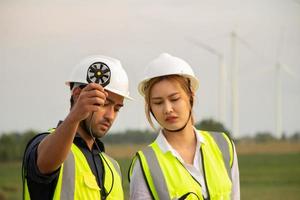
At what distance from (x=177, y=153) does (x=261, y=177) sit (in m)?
50.6

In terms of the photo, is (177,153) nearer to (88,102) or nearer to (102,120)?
(102,120)

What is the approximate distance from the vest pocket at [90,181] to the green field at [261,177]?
3657 cm

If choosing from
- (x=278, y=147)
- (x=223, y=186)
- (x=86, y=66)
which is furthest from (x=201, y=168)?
(x=278, y=147)

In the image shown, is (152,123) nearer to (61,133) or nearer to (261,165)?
(61,133)

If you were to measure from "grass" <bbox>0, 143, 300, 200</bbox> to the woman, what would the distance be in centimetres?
3718

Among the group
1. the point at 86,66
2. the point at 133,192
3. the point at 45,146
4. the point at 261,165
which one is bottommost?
the point at 261,165

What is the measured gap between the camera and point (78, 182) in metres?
5.39

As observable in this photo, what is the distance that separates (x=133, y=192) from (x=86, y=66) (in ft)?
3.05

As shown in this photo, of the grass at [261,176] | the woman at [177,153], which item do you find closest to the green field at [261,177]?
the grass at [261,176]

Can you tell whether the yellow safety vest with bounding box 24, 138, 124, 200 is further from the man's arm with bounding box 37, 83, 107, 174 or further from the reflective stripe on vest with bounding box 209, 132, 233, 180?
the reflective stripe on vest with bounding box 209, 132, 233, 180

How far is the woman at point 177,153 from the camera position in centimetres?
573

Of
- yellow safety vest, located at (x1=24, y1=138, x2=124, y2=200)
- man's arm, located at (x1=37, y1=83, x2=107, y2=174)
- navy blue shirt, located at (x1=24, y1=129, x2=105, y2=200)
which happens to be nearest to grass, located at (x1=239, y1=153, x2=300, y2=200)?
yellow safety vest, located at (x1=24, y1=138, x2=124, y2=200)

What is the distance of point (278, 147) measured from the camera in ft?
181

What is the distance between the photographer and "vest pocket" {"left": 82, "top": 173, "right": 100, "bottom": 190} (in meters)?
5.43
